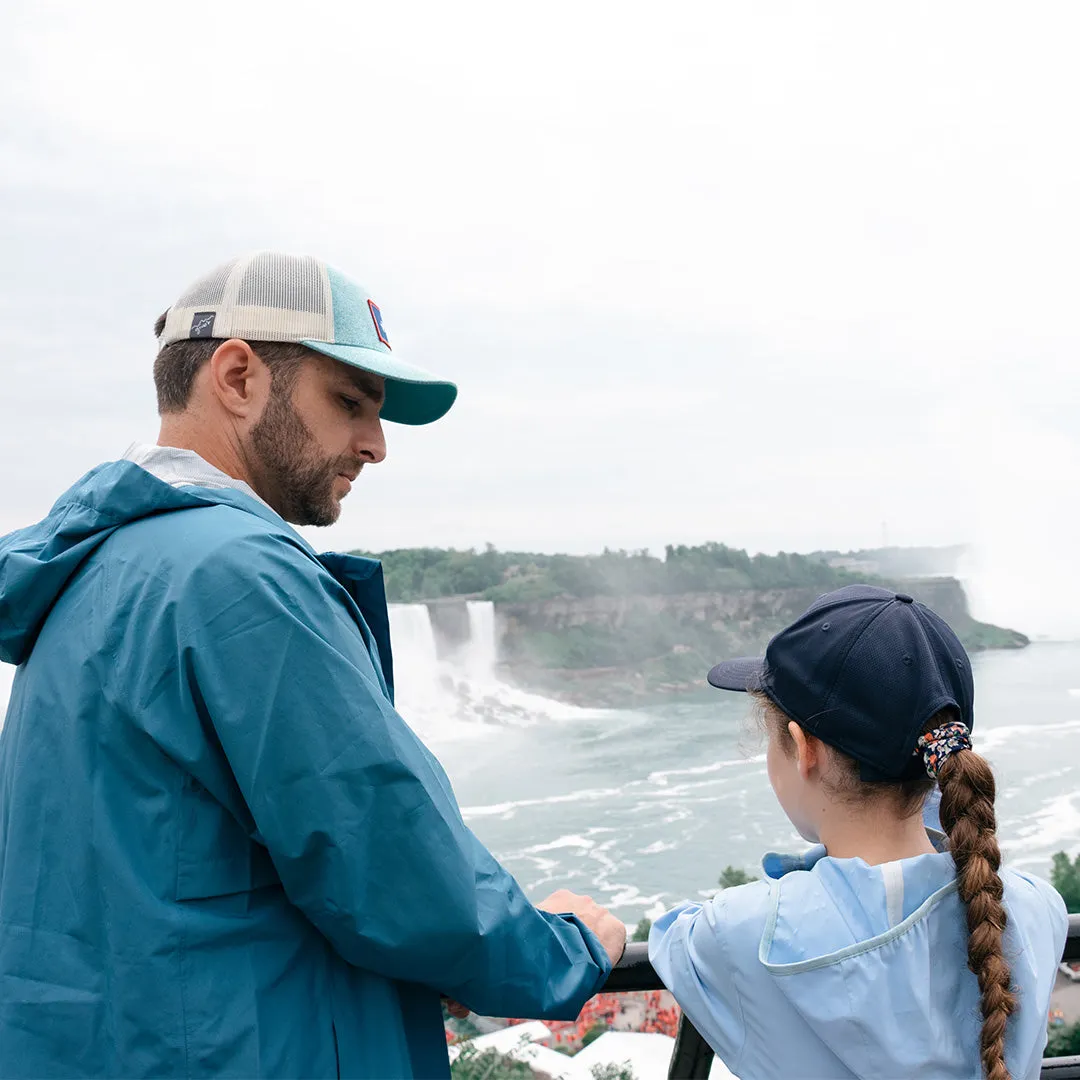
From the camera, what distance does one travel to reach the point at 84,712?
0.94 meters

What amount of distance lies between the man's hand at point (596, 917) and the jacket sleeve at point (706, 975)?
0.07 meters

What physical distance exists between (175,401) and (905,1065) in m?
1.09

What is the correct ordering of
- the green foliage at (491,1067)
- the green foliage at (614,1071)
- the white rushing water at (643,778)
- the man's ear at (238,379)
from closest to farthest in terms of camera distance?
the man's ear at (238,379)
the green foliage at (614,1071)
the green foliage at (491,1067)
the white rushing water at (643,778)

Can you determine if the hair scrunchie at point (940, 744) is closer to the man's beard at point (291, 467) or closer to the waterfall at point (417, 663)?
the man's beard at point (291, 467)

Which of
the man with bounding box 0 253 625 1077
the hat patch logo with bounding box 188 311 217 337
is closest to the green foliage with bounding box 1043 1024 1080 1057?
the man with bounding box 0 253 625 1077

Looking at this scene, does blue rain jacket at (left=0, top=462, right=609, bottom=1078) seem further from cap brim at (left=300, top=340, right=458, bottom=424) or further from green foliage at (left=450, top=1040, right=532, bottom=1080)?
green foliage at (left=450, top=1040, right=532, bottom=1080)

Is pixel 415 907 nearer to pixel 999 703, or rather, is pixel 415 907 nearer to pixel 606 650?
pixel 606 650

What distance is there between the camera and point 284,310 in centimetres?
123

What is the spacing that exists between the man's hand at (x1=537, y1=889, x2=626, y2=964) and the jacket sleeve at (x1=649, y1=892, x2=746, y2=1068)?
0.24 feet

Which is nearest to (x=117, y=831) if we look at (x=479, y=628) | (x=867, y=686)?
(x=867, y=686)

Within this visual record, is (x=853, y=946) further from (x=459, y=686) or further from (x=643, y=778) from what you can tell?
(x=643, y=778)

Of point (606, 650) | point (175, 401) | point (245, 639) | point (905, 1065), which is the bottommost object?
point (606, 650)

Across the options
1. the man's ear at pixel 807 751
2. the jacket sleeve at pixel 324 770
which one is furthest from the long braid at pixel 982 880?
the jacket sleeve at pixel 324 770

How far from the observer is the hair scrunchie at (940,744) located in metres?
1.08
